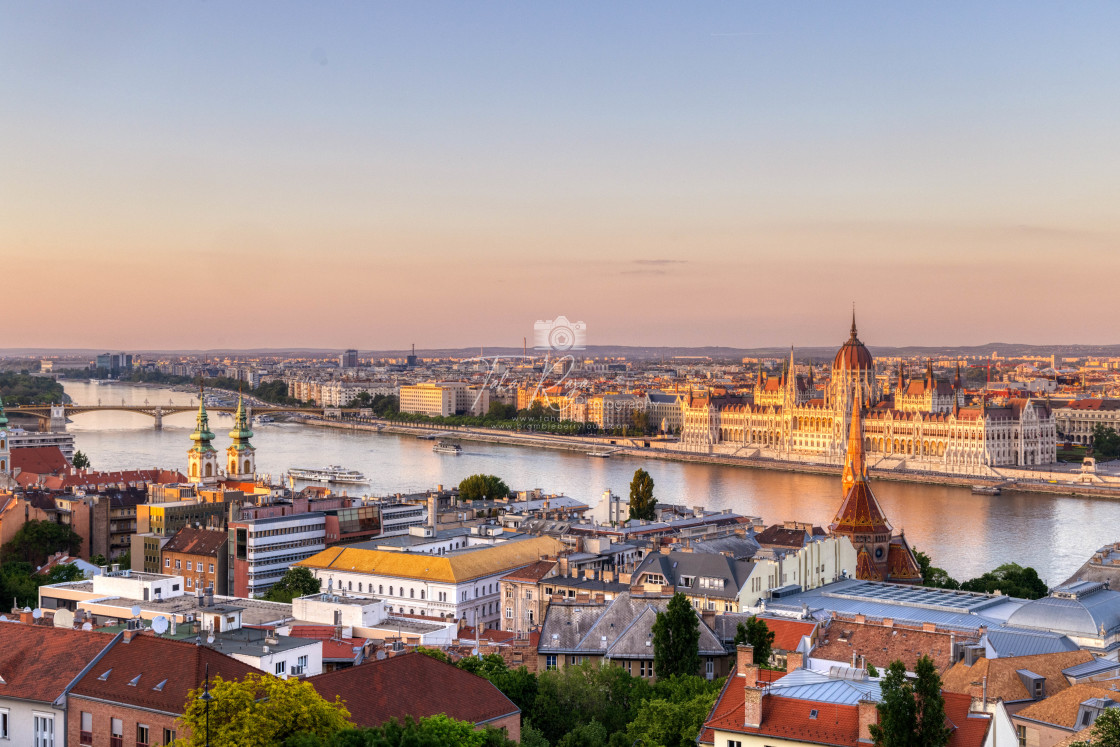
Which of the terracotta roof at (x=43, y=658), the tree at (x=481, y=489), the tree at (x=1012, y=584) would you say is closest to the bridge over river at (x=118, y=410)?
the tree at (x=481, y=489)

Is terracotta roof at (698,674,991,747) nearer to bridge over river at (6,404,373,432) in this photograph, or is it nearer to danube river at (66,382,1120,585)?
danube river at (66,382,1120,585)

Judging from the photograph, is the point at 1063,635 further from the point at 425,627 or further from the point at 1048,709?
the point at 425,627

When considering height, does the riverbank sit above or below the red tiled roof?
below

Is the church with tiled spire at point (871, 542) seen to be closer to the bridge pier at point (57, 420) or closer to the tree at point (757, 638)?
the tree at point (757, 638)

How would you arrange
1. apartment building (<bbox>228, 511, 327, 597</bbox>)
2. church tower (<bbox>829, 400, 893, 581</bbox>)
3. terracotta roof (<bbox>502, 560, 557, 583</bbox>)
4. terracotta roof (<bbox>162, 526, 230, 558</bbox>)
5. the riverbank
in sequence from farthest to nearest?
1. the riverbank
2. terracotta roof (<bbox>162, 526, 230, 558</bbox>)
3. apartment building (<bbox>228, 511, 327, 597</bbox>)
4. church tower (<bbox>829, 400, 893, 581</bbox>)
5. terracotta roof (<bbox>502, 560, 557, 583</bbox>)

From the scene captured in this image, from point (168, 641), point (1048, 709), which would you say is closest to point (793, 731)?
point (1048, 709)

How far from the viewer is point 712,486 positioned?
34.8 meters

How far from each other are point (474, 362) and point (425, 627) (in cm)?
12364

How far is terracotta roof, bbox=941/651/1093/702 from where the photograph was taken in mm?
8461

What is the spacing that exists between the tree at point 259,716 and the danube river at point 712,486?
552 inches

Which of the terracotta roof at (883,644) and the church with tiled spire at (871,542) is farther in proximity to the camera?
the church with tiled spire at (871,542)

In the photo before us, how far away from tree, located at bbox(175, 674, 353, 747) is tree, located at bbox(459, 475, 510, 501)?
18.3 meters

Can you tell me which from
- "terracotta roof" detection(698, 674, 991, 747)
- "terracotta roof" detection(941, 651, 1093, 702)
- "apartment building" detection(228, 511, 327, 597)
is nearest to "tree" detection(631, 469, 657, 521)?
"apartment building" detection(228, 511, 327, 597)

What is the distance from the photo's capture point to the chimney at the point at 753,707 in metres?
7.48
